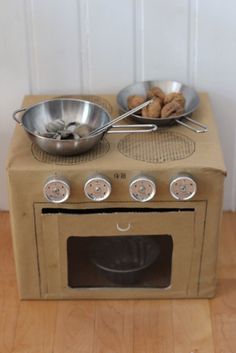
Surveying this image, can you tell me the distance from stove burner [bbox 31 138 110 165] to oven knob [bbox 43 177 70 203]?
48 mm

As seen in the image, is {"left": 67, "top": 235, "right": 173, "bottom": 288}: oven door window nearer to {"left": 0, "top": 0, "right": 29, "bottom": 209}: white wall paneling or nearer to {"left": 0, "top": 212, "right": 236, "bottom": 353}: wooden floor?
{"left": 0, "top": 212, "right": 236, "bottom": 353}: wooden floor

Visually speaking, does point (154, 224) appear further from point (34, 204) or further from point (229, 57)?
point (229, 57)

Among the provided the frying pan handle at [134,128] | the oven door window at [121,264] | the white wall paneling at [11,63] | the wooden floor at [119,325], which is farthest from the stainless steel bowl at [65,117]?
the wooden floor at [119,325]

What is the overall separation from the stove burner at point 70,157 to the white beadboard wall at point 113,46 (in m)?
0.26

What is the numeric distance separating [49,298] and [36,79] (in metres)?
0.50

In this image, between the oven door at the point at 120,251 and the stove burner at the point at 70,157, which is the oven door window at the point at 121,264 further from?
the stove burner at the point at 70,157

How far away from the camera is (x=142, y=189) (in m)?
1.29

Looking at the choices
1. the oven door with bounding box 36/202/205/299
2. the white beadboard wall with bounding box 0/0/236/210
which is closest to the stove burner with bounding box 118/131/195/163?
the oven door with bounding box 36/202/205/299

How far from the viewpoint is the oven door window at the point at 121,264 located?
142 centimetres

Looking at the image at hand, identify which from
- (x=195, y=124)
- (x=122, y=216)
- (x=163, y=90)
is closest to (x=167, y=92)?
(x=163, y=90)

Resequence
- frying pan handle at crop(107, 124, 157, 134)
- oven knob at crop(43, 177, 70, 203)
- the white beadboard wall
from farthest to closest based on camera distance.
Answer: the white beadboard wall, frying pan handle at crop(107, 124, 157, 134), oven knob at crop(43, 177, 70, 203)

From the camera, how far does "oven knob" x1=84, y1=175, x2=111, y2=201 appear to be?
4.19 ft

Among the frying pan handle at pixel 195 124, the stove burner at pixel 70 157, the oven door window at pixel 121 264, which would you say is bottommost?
the oven door window at pixel 121 264

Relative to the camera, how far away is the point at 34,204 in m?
1.32
